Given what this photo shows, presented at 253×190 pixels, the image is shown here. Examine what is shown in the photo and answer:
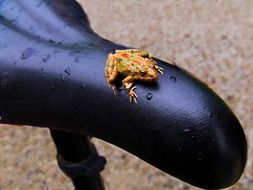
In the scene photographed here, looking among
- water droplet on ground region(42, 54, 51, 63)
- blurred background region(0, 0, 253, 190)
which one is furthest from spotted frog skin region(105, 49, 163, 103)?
blurred background region(0, 0, 253, 190)

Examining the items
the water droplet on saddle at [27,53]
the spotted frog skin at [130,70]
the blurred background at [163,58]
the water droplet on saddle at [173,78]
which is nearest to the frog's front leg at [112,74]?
the spotted frog skin at [130,70]

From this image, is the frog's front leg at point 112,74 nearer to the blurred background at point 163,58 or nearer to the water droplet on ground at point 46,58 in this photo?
the water droplet on ground at point 46,58

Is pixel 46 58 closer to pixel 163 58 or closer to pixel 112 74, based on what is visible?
pixel 112 74

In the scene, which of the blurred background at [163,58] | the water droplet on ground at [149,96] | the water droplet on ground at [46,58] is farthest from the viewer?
the blurred background at [163,58]

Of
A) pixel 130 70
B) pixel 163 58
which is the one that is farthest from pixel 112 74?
pixel 163 58

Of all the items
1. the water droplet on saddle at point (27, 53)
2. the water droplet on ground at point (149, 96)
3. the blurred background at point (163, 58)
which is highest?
the water droplet on ground at point (149, 96)

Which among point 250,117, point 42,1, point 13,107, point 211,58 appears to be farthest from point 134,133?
point 211,58
